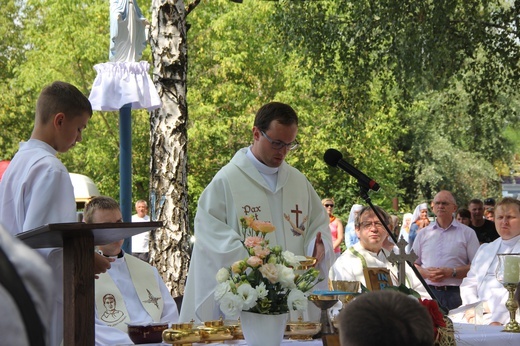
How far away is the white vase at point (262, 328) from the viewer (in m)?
4.26

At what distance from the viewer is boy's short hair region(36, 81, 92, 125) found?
4.25 meters

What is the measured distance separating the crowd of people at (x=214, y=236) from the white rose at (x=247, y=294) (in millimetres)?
677

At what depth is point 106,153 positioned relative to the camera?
1016 inches

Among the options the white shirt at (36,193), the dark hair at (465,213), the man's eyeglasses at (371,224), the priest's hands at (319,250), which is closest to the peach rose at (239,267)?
the white shirt at (36,193)

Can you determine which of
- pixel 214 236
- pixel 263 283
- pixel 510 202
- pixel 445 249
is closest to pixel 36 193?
pixel 263 283

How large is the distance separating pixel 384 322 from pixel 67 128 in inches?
96.1

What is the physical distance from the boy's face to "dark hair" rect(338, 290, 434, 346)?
228cm

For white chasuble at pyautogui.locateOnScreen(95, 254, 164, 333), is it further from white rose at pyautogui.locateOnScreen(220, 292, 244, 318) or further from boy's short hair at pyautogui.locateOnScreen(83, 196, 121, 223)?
white rose at pyautogui.locateOnScreen(220, 292, 244, 318)

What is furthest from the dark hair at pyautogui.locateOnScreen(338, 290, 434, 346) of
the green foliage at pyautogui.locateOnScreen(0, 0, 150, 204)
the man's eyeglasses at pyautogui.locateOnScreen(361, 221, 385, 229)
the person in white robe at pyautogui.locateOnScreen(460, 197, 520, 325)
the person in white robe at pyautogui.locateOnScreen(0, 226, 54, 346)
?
the green foliage at pyautogui.locateOnScreen(0, 0, 150, 204)

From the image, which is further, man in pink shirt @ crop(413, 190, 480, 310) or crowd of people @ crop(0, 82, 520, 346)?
man in pink shirt @ crop(413, 190, 480, 310)

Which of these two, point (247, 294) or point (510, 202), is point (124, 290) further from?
point (510, 202)

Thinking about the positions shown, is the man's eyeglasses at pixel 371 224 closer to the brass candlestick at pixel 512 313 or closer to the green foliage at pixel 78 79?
the brass candlestick at pixel 512 313

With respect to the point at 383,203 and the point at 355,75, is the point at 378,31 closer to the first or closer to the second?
the point at 355,75

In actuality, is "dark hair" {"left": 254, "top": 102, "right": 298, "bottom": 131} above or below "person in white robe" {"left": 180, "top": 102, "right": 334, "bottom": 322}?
above
